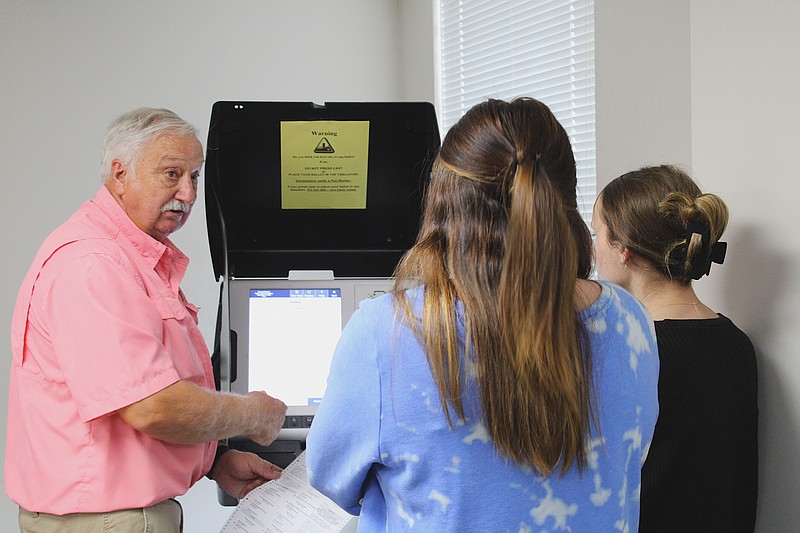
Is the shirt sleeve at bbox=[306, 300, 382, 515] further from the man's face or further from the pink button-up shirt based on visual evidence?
the man's face

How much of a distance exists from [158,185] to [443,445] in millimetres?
887

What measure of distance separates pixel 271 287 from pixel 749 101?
1122 millimetres

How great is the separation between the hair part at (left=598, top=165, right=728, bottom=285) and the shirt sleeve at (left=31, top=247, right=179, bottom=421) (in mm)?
952

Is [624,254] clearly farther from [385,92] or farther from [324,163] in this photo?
[385,92]

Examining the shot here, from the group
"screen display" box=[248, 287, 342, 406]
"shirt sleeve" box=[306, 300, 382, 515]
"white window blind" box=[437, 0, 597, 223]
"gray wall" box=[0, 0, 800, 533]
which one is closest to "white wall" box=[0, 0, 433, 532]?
"gray wall" box=[0, 0, 800, 533]

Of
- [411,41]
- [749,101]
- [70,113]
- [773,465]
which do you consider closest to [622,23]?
[749,101]

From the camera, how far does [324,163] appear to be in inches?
73.0

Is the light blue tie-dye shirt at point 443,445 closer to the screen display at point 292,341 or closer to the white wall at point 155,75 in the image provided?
the screen display at point 292,341

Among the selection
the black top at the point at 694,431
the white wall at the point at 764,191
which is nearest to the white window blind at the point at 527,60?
the white wall at the point at 764,191

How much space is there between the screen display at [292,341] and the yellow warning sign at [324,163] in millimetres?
245

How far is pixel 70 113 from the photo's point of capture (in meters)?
2.82

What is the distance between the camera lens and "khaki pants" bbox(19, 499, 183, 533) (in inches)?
52.2

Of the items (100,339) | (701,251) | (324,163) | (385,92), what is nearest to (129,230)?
(100,339)

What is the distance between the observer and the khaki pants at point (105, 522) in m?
1.33
